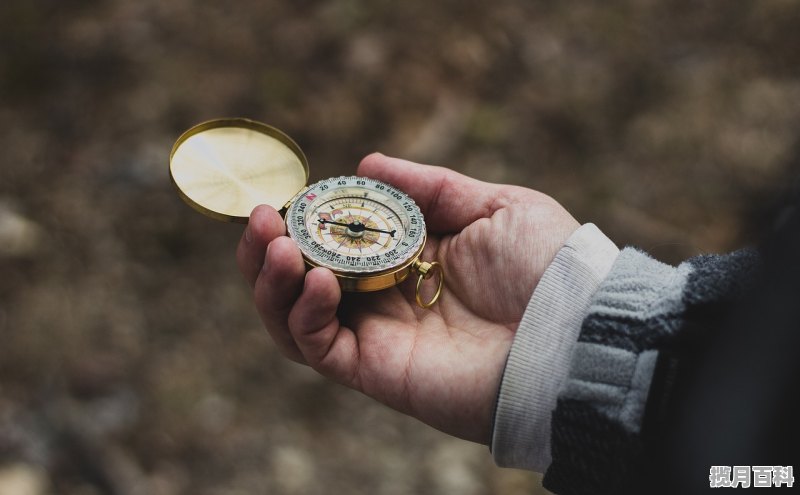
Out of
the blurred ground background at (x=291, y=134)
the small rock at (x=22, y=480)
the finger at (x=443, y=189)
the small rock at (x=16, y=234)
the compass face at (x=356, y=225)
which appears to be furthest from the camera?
the small rock at (x=16, y=234)

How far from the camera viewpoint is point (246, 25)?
4.89 metres

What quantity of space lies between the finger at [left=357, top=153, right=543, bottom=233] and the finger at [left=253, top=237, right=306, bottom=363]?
21.7 inches

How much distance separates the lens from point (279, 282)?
2246 millimetres

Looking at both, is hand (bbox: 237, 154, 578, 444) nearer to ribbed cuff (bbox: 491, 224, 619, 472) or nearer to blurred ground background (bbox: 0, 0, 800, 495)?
ribbed cuff (bbox: 491, 224, 619, 472)

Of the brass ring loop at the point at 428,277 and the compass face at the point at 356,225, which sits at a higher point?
the compass face at the point at 356,225

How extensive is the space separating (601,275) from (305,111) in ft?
8.76

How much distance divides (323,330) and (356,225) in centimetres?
37

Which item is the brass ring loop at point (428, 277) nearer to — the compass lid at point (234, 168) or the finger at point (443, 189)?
the finger at point (443, 189)

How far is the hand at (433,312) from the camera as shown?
7.35 ft

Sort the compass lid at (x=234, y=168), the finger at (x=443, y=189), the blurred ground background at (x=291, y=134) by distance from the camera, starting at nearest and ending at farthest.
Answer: the compass lid at (x=234, y=168), the finger at (x=443, y=189), the blurred ground background at (x=291, y=134)

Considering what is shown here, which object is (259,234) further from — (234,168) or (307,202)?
(234,168)

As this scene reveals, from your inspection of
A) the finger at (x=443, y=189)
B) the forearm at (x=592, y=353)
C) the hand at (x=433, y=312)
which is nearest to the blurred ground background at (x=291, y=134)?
the hand at (x=433, y=312)

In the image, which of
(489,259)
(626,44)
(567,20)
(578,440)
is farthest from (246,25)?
(578,440)

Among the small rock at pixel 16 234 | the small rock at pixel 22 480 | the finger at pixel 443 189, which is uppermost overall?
Answer: the finger at pixel 443 189
